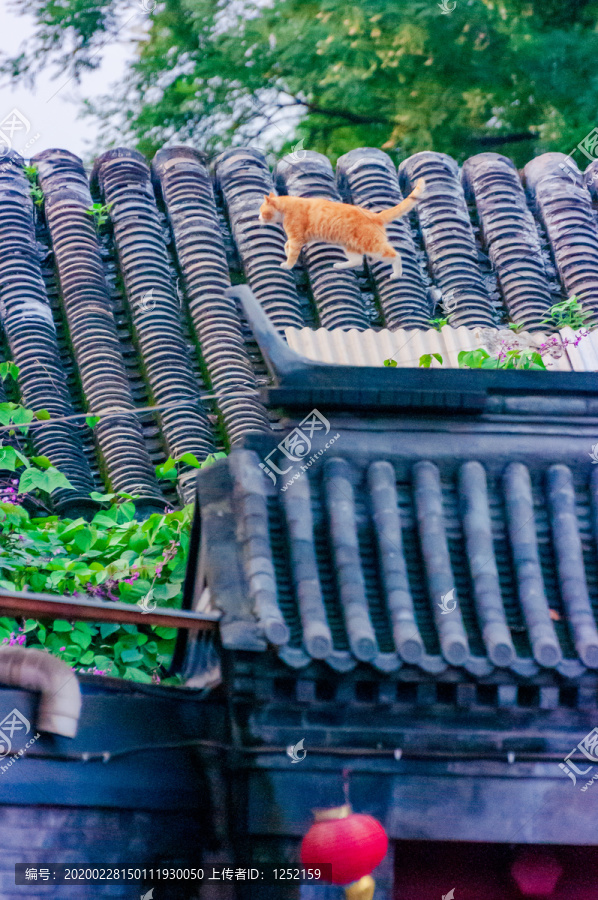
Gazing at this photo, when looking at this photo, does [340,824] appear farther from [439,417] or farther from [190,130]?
[190,130]

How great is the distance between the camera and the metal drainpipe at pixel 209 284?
26.2 feet

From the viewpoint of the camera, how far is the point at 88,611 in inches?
195

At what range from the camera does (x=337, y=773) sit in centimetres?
520

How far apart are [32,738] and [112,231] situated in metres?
5.30

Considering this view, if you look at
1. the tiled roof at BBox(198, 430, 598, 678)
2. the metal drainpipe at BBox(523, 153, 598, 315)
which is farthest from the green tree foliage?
the tiled roof at BBox(198, 430, 598, 678)

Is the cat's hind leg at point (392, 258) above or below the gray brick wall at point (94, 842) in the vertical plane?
above

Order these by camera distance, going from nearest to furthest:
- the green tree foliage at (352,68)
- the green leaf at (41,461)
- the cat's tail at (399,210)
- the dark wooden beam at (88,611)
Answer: the dark wooden beam at (88,611) < the green leaf at (41,461) < the cat's tail at (399,210) < the green tree foliage at (352,68)

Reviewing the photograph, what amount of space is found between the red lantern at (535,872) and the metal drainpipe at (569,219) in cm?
466

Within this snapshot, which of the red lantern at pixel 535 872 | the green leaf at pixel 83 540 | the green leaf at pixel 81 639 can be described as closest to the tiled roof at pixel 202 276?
the green leaf at pixel 83 540

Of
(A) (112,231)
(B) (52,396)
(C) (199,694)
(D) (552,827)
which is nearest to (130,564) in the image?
(C) (199,694)

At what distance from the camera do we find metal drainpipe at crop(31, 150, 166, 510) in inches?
296

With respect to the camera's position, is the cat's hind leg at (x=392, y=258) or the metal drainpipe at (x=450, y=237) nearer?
the cat's hind leg at (x=392, y=258)

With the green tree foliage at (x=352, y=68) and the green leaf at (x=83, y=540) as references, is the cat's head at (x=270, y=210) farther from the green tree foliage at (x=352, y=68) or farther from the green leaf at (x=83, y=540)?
the green tree foliage at (x=352, y=68)

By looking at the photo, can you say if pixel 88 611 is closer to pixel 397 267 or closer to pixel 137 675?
pixel 137 675
